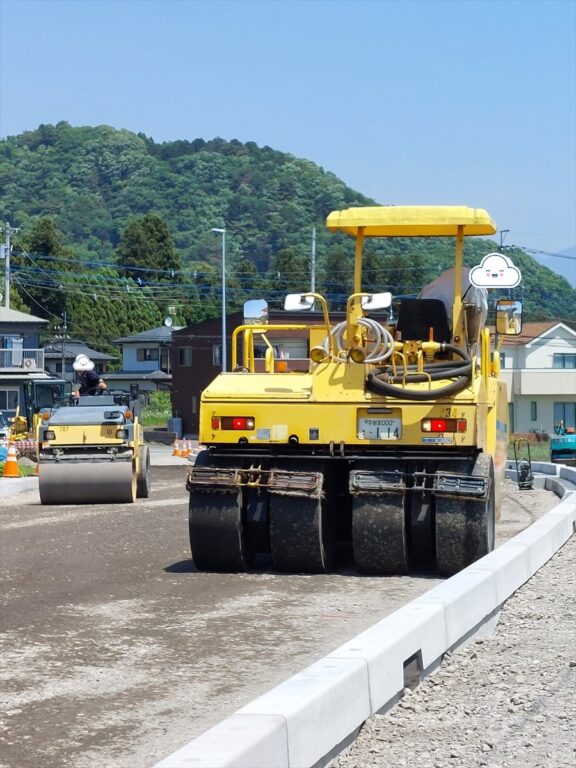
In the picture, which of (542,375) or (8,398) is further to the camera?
(542,375)

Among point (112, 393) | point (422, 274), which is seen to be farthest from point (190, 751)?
point (422, 274)

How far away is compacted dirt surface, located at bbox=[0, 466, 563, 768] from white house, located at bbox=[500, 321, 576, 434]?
70343mm

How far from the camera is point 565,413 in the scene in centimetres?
8638

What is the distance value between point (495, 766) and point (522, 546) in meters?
5.74

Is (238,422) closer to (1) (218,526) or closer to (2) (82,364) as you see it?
(1) (218,526)

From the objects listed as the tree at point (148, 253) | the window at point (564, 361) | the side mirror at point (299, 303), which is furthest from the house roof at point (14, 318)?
the side mirror at point (299, 303)

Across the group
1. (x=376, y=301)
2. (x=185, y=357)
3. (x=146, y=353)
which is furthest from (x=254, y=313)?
(x=146, y=353)

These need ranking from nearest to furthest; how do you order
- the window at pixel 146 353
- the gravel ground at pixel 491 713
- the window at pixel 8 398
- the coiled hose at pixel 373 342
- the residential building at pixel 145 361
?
1. the gravel ground at pixel 491 713
2. the coiled hose at pixel 373 342
3. the window at pixel 8 398
4. the residential building at pixel 145 361
5. the window at pixel 146 353

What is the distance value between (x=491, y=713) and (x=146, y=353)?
9333 centimetres

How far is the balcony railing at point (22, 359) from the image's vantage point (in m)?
70.8

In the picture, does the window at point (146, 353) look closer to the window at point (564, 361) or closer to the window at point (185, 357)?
the window at point (185, 357)

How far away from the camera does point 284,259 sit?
12238 cm

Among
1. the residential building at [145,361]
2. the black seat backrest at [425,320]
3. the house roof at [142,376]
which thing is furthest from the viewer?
the residential building at [145,361]

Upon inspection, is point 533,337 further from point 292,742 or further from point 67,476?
point 292,742
